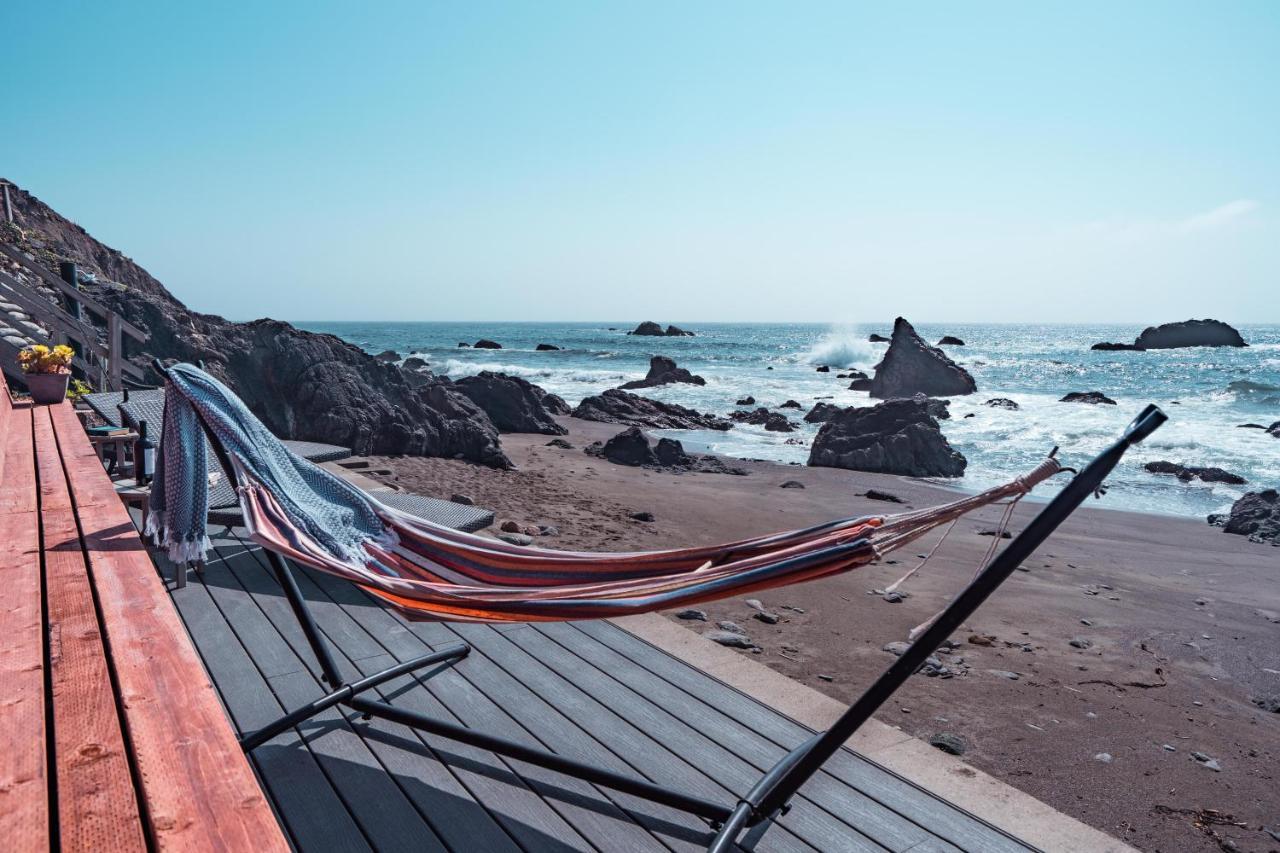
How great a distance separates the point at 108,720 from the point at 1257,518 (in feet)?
33.7

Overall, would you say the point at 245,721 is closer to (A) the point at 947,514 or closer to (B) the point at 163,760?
(B) the point at 163,760

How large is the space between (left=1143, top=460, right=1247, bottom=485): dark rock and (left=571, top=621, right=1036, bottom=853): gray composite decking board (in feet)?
39.1

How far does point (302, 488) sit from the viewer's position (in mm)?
2664

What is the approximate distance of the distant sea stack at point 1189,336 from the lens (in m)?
49.3

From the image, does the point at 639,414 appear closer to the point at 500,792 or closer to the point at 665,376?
the point at 665,376

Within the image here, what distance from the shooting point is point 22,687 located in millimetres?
1381

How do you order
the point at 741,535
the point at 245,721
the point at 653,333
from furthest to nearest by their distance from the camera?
the point at 653,333, the point at 741,535, the point at 245,721

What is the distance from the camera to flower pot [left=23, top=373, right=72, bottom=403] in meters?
5.94

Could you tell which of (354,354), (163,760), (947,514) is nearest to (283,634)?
(163,760)

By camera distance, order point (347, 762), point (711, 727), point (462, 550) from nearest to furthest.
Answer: point (347, 762)
point (711, 727)
point (462, 550)

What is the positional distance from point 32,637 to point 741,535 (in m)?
5.75

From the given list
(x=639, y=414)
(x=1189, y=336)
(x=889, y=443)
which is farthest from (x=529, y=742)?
(x=1189, y=336)

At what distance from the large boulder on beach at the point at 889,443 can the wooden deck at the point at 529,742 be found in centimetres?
923

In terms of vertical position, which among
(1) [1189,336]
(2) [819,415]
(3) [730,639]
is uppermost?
(1) [1189,336]
